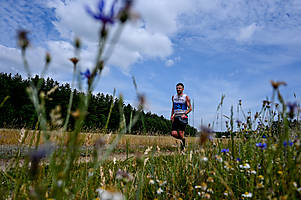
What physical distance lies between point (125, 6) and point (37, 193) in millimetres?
393

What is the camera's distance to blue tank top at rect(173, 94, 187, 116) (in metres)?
5.62

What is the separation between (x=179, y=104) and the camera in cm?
567

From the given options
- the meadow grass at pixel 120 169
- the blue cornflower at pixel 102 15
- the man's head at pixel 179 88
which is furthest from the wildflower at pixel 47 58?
the man's head at pixel 179 88

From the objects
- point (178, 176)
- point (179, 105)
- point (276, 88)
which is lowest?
point (178, 176)

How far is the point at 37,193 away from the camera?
0.40 metres

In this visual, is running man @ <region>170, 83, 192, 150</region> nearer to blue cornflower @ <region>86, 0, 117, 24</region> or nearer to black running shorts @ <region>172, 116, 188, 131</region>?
black running shorts @ <region>172, 116, 188, 131</region>

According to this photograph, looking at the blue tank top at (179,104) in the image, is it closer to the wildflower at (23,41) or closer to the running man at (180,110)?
the running man at (180,110)

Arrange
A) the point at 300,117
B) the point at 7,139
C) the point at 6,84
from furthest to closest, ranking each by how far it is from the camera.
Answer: the point at 6,84 < the point at 7,139 < the point at 300,117

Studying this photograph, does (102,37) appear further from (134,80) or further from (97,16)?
(134,80)

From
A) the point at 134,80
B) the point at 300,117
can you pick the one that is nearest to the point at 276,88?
the point at 134,80

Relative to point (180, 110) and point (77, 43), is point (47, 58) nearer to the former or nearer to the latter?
point (77, 43)

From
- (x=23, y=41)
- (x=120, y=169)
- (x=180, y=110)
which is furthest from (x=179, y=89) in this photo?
(x=23, y=41)

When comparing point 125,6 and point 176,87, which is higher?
point 176,87

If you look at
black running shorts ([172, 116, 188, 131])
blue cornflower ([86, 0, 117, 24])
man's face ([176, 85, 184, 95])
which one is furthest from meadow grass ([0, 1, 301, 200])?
man's face ([176, 85, 184, 95])
